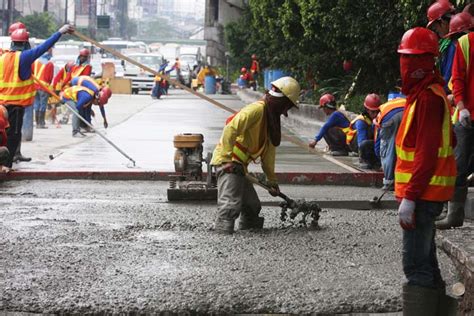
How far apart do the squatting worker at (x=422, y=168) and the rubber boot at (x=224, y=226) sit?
3429 mm

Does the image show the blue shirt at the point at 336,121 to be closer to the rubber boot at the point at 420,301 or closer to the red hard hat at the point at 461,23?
the red hard hat at the point at 461,23

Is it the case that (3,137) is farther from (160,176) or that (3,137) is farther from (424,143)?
(424,143)

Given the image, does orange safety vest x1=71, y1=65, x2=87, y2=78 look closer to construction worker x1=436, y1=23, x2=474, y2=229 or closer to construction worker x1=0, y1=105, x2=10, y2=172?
construction worker x1=0, y1=105, x2=10, y2=172

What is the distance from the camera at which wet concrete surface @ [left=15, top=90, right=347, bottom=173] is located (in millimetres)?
15961

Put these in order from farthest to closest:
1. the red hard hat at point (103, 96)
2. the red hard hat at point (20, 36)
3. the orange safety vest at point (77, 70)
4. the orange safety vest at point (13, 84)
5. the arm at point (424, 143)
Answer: the red hard hat at point (103, 96), the orange safety vest at point (77, 70), the red hard hat at point (20, 36), the orange safety vest at point (13, 84), the arm at point (424, 143)

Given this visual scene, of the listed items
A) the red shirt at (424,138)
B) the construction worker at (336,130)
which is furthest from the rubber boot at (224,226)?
the construction worker at (336,130)

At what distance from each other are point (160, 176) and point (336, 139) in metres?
3.96

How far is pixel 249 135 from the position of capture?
9781mm

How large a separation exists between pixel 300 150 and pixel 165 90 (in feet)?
115

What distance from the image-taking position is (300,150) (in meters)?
19.8

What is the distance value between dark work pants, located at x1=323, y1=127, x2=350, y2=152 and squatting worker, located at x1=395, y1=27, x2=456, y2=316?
10975mm

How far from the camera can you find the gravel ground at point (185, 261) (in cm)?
698

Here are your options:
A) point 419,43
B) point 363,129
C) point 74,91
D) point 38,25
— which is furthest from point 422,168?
point 38,25

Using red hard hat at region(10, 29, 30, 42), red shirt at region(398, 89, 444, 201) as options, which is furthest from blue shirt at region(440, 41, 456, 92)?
red hard hat at region(10, 29, 30, 42)
